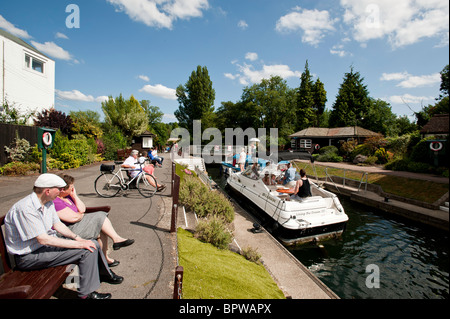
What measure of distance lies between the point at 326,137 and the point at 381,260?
26929 mm

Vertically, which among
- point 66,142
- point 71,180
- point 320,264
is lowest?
point 320,264

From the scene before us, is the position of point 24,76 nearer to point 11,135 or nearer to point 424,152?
point 11,135

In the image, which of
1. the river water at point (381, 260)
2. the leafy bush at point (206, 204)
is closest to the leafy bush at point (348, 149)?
the river water at point (381, 260)

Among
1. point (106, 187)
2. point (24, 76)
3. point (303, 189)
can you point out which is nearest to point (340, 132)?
point (303, 189)

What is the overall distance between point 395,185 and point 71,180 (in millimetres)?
13655

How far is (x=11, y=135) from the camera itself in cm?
1156

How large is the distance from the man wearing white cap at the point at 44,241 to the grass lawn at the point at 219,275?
122 cm

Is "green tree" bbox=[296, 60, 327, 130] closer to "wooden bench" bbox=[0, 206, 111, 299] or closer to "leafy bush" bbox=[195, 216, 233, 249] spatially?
"leafy bush" bbox=[195, 216, 233, 249]

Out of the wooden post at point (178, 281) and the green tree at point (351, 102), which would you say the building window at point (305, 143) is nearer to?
the green tree at point (351, 102)

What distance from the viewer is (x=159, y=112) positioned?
64.8 meters

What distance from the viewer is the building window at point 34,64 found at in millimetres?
17125

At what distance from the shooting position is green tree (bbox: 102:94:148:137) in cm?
2520

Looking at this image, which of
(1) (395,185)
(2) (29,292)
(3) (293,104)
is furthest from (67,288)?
(3) (293,104)
